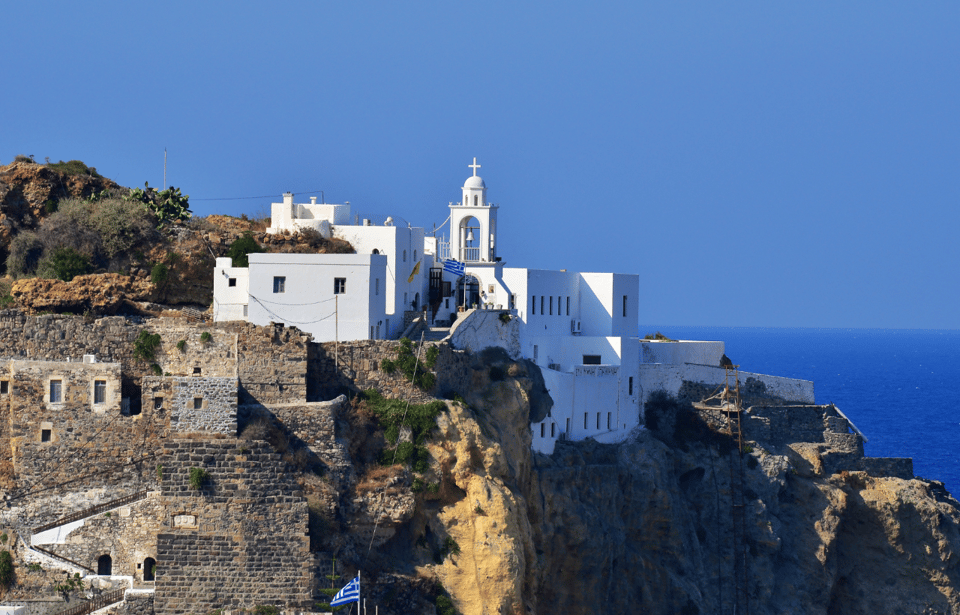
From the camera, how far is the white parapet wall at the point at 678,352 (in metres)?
80.1

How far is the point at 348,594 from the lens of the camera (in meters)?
52.1

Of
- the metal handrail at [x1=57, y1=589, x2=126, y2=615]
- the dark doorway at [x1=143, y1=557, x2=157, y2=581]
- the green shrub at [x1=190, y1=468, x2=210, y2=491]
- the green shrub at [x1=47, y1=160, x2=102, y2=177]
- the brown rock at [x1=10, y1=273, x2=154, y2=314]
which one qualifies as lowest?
the metal handrail at [x1=57, y1=589, x2=126, y2=615]

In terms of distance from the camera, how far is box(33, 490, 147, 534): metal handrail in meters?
54.4

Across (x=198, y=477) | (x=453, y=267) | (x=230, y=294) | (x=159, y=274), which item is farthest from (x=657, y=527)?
(x=198, y=477)

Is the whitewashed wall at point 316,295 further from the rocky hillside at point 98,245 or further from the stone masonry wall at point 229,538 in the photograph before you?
the stone masonry wall at point 229,538

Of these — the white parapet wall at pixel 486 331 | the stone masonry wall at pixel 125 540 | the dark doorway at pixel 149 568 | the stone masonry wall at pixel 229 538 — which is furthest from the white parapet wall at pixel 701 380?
the dark doorway at pixel 149 568

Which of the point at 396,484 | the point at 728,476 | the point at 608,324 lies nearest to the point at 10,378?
the point at 396,484

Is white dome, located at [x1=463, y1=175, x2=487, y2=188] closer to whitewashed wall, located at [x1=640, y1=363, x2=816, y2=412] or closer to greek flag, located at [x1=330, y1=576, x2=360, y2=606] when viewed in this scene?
whitewashed wall, located at [x1=640, y1=363, x2=816, y2=412]

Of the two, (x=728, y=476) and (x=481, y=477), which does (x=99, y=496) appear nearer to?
(x=481, y=477)

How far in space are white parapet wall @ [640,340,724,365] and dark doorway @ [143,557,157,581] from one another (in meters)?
32.8

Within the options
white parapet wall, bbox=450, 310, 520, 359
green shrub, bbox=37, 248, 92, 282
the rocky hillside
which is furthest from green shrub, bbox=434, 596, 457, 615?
green shrub, bbox=37, 248, 92, 282

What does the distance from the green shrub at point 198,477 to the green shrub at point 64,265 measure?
1339cm

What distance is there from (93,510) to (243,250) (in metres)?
14.1

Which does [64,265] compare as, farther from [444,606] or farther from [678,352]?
[678,352]
